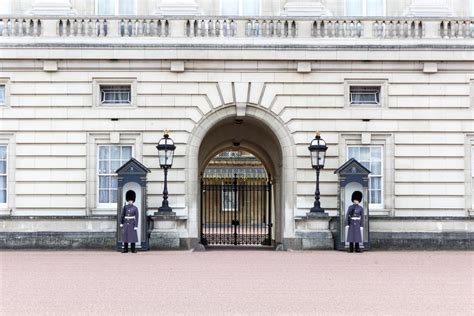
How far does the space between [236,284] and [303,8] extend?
12.8 m

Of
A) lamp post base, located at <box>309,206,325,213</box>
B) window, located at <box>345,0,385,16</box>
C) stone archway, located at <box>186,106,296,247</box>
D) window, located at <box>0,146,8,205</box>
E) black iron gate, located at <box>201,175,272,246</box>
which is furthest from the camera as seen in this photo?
black iron gate, located at <box>201,175,272,246</box>

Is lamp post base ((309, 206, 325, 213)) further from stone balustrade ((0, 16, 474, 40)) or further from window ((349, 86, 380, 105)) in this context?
stone balustrade ((0, 16, 474, 40))

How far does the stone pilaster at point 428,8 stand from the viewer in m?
28.1

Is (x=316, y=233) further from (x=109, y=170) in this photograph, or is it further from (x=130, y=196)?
(x=109, y=170)

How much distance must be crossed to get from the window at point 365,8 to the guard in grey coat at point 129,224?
8.48 metres

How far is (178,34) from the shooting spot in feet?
90.0

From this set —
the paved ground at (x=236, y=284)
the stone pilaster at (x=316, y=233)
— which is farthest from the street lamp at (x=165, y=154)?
the stone pilaster at (x=316, y=233)

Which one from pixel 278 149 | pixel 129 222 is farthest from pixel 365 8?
pixel 129 222

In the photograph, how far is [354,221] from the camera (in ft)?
84.9

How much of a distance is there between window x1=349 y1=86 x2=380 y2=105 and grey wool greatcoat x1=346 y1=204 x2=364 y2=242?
11.1 feet

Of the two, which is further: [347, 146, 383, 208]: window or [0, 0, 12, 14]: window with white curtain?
[0, 0, 12, 14]: window with white curtain

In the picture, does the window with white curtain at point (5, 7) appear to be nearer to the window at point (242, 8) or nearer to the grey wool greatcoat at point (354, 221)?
the window at point (242, 8)

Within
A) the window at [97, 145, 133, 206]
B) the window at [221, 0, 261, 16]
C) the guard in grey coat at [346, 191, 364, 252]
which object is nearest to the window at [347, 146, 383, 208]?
the guard in grey coat at [346, 191, 364, 252]

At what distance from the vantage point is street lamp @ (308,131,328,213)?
26.6 metres
